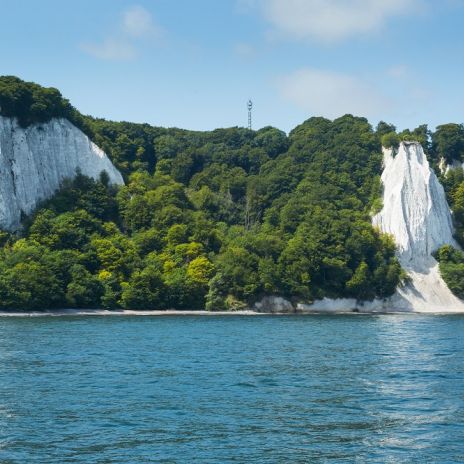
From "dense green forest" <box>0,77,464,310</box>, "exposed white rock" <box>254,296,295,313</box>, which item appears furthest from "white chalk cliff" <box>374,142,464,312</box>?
"exposed white rock" <box>254,296,295,313</box>

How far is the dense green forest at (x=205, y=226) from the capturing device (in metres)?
98.4

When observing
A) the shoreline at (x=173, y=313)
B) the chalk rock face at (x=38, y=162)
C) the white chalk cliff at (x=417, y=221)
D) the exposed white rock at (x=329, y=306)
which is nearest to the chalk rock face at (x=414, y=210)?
the white chalk cliff at (x=417, y=221)

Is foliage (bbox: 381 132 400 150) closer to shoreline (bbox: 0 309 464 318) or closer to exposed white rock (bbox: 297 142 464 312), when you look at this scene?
exposed white rock (bbox: 297 142 464 312)

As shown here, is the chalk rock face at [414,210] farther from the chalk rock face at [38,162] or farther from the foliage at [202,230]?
the chalk rock face at [38,162]

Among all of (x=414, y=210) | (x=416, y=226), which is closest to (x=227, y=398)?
(x=416, y=226)

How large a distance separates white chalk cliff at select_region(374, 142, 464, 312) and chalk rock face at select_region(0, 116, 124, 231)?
4111 centimetres

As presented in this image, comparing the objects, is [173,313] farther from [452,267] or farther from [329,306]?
[452,267]

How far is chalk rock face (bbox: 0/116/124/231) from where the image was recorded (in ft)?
360

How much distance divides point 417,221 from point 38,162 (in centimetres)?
5506

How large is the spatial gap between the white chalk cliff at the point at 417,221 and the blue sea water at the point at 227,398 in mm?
46022

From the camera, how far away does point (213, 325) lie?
8094cm

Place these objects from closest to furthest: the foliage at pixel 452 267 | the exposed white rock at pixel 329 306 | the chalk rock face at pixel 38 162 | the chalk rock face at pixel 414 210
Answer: the exposed white rock at pixel 329 306
the chalk rock face at pixel 38 162
the foliage at pixel 452 267
the chalk rock face at pixel 414 210

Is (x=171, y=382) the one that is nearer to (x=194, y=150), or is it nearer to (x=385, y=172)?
(x=385, y=172)

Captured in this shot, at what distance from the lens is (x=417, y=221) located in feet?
398
